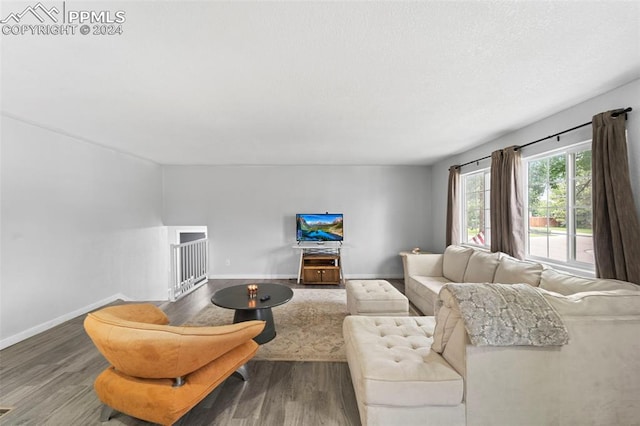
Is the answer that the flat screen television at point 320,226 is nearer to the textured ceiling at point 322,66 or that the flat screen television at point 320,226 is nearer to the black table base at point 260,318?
the textured ceiling at point 322,66

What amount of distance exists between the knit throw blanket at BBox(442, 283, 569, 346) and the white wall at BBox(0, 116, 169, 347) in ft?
14.4

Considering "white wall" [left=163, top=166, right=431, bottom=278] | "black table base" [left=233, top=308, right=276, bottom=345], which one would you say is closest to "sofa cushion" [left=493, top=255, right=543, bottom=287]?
"black table base" [left=233, top=308, right=276, bottom=345]

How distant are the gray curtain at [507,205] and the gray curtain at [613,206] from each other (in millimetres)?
903

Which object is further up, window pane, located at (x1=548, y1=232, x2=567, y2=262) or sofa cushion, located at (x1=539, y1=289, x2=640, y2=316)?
window pane, located at (x1=548, y1=232, x2=567, y2=262)

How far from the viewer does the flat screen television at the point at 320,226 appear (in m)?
5.40

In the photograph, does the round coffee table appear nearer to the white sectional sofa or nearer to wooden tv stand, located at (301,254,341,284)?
the white sectional sofa

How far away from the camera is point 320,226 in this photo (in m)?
5.42

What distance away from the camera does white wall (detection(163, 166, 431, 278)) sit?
5598 mm

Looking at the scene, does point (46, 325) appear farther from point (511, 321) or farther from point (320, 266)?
point (511, 321)

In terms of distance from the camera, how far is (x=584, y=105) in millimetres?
2438

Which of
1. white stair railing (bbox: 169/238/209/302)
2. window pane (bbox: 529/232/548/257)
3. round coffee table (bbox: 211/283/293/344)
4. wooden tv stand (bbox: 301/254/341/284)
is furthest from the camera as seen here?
wooden tv stand (bbox: 301/254/341/284)

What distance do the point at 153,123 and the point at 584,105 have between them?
14.8 ft

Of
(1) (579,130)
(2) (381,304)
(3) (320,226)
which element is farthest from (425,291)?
(3) (320,226)

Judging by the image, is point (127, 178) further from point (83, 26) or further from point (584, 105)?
point (584, 105)
